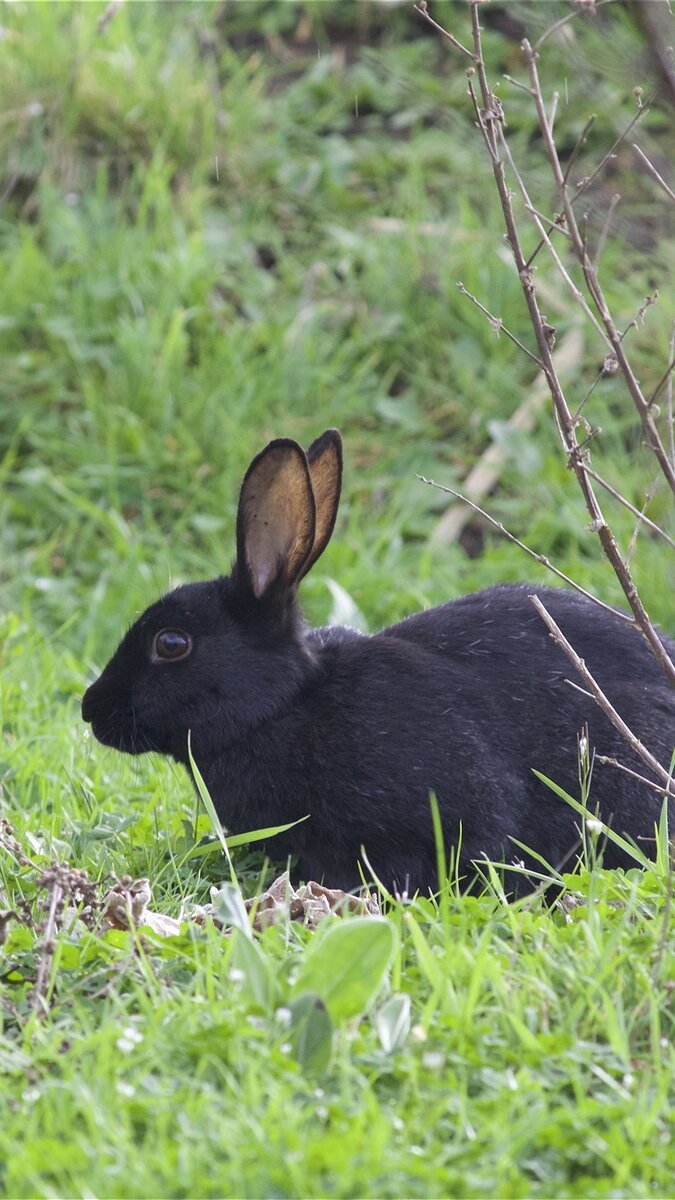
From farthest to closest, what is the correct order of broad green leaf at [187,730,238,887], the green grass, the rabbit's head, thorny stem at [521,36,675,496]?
the rabbit's head → broad green leaf at [187,730,238,887] → thorny stem at [521,36,675,496] → the green grass

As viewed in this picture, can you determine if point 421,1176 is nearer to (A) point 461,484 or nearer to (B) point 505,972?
(B) point 505,972

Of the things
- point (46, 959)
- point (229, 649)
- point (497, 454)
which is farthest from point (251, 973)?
point (497, 454)

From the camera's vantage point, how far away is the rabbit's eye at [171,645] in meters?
3.63

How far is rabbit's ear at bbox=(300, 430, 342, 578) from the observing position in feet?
12.2

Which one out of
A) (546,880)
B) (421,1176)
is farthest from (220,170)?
(421,1176)

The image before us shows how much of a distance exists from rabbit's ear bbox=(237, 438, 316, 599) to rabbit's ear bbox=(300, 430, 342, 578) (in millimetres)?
107

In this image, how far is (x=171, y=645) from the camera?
3.64 meters

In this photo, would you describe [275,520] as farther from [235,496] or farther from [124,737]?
[235,496]

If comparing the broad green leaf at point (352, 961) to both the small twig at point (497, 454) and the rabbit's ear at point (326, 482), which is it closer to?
the rabbit's ear at point (326, 482)

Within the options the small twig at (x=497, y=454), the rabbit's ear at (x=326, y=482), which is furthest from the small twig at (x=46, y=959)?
the small twig at (x=497, y=454)

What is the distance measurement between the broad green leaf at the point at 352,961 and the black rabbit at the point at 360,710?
96cm

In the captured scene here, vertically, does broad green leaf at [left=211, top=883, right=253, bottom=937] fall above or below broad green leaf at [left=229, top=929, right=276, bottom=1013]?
below

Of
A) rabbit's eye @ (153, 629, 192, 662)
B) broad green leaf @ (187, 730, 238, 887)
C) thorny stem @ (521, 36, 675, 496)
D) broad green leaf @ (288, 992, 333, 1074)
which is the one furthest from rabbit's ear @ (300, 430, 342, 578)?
broad green leaf @ (288, 992, 333, 1074)

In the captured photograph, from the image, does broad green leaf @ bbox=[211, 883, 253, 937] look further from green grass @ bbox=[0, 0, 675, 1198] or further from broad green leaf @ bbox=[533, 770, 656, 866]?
broad green leaf @ bbox=[533, 770, 656, 866]
